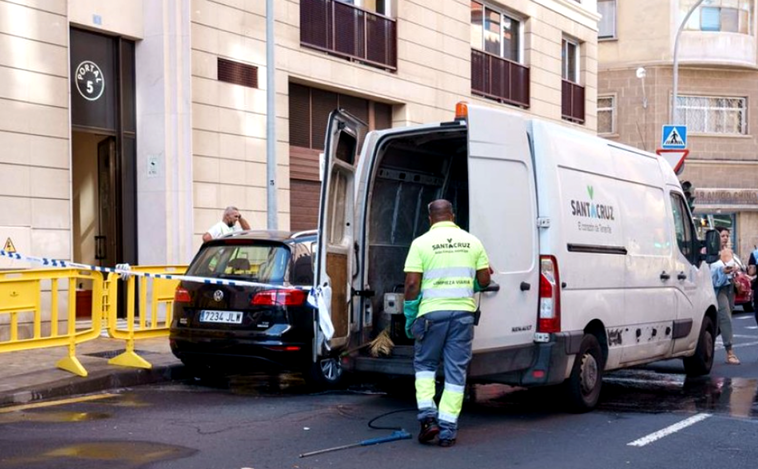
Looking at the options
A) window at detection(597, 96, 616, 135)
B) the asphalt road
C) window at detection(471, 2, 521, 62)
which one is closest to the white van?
the asphalt road

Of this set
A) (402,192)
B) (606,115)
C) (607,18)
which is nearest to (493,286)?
(402,192)

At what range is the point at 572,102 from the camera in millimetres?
26594

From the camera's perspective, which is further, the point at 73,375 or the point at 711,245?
the point at 711,245

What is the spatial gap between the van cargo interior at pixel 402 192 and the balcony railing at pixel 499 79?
12757 mm

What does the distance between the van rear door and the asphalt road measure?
83 cm

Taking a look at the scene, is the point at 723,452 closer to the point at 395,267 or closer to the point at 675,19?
the point at 395,267

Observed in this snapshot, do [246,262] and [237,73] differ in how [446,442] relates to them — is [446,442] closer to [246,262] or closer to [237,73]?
[246,262]

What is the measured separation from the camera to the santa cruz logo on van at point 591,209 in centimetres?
827

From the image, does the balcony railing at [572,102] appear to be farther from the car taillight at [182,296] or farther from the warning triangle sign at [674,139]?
the car taillight at [182,296]

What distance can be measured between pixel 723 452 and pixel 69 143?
383 inches

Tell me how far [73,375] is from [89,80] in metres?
6.07

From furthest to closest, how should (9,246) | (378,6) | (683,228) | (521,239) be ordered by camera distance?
(378,6) → (9,246) → (683,228) → (521,239)

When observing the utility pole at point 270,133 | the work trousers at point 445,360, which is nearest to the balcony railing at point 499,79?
the utility pole at point 270,133

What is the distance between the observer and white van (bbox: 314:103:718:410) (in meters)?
7.72
